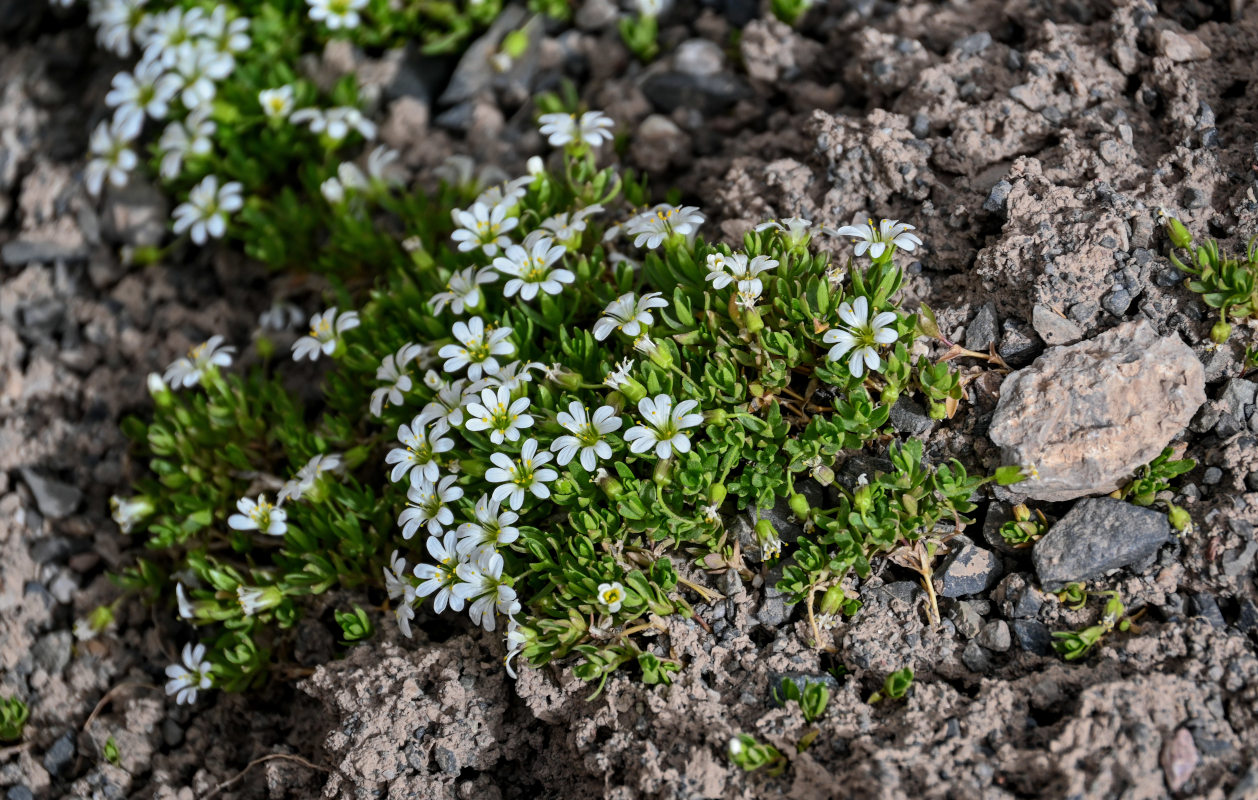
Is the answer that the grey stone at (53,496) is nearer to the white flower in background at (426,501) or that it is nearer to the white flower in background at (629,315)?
the white flower in background at (426,501)

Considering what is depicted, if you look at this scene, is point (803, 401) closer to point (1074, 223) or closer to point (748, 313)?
point (748, 313)

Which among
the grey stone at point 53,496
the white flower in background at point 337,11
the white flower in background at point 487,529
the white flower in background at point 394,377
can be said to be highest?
the white flower in background at point 337,11

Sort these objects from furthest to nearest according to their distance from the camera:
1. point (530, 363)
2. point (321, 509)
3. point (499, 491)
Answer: point (321, 509) → point (530, 363) → point (499, 491)

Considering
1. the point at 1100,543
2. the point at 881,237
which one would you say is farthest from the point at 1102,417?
the point at 881,237

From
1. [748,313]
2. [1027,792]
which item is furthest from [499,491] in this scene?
[1027,792]

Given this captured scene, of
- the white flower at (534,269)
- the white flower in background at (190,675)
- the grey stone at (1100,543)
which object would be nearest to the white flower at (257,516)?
the white flower in background at (190,675)

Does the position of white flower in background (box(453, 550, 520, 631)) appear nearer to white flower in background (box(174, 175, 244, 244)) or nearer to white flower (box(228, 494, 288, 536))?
white flower (box(228, 494, 288, 536))
